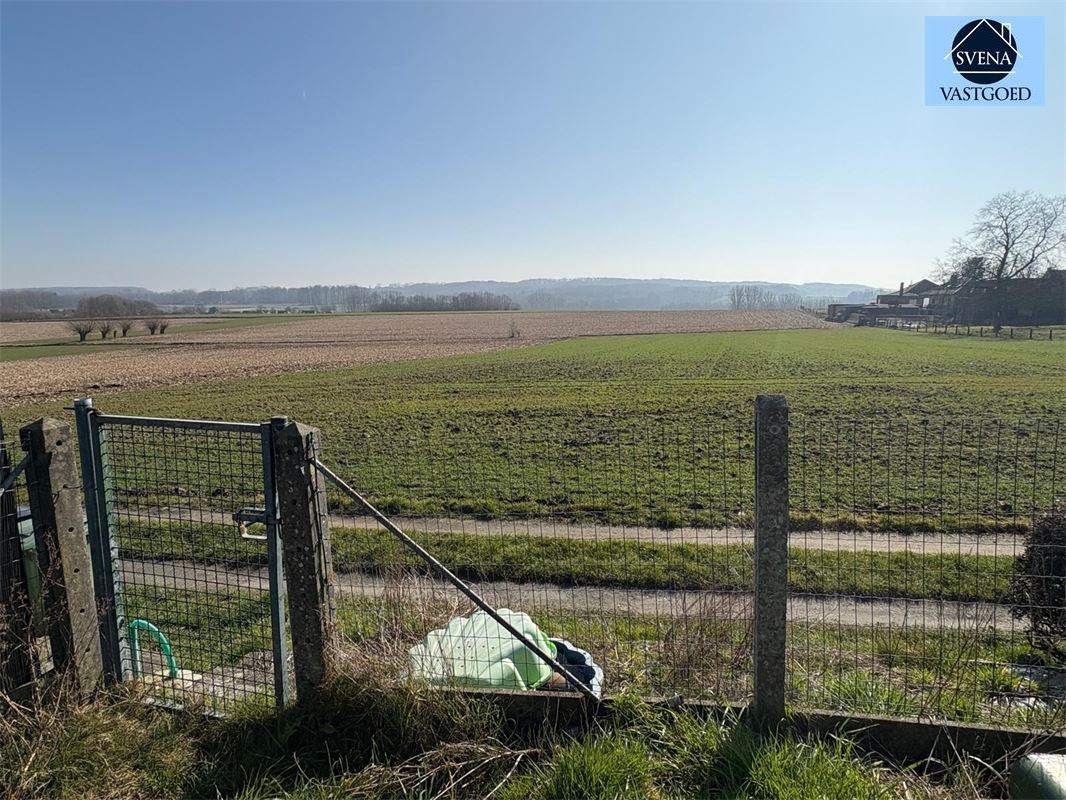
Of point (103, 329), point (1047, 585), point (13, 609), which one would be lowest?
point (1047, 585)

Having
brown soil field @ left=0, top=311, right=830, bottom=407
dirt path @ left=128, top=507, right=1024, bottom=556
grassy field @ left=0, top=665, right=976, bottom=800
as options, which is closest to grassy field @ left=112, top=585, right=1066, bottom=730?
grassy field @ left=0, top=665, right=976, bottom=800

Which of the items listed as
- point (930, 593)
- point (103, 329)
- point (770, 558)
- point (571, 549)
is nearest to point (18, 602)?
point (770, 558)

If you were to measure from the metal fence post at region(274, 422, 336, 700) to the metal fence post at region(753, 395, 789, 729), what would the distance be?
7.96ft

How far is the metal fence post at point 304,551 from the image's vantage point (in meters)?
3.91

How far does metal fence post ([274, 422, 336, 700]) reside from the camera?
391 cm

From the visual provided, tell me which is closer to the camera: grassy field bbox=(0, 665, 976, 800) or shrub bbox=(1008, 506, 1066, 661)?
grassy field bbox=(0, 665, 976, 800)

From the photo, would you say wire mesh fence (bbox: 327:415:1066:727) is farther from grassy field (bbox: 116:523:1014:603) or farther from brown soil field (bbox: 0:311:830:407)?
brown soil field (bbox: 0:311:830:407)

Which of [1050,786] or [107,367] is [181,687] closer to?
[1050,786]

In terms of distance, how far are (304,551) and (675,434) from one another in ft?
40.9

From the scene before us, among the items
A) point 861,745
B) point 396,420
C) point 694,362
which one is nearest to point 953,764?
point 861,745

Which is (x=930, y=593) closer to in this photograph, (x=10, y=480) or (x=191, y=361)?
(x=10, y=480)

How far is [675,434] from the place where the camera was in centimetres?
1555

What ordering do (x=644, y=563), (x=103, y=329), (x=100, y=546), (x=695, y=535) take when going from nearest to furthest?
(x=100, y=546) < (x=644, y=563) < (x=695, y=535) < (x=103, y=329)

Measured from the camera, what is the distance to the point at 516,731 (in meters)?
3.83
